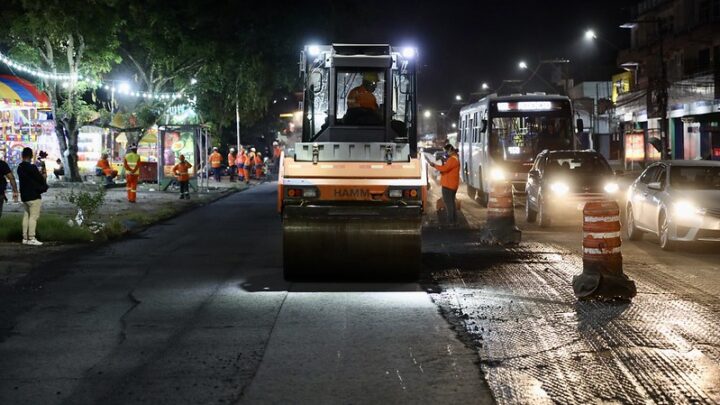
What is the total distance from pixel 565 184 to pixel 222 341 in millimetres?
14231

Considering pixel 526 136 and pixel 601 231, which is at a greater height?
pixel 526 136

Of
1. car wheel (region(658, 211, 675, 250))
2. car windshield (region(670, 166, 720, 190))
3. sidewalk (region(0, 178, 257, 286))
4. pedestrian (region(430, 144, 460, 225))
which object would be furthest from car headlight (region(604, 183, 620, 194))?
sidewalk (region(0, 178, 257, 286))

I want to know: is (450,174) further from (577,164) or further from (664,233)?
(664,233)

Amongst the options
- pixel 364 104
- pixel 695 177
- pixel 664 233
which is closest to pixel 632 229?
pixel 695 177

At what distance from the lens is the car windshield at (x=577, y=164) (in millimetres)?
22172

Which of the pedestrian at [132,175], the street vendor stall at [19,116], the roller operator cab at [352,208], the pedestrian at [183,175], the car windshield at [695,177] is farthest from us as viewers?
the street vendor stall at [19,116]

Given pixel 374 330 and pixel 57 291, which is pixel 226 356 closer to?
pixel 374 330

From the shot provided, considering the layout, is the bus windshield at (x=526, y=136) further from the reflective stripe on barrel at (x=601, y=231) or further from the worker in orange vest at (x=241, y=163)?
the worker in orange vest at (x=241, y=163)

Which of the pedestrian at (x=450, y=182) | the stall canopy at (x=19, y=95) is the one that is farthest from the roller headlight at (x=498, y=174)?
the stall canopy at (x=19, y=95)

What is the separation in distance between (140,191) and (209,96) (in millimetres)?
14156

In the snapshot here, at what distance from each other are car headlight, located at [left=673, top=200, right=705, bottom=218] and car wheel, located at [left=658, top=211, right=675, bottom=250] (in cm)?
35

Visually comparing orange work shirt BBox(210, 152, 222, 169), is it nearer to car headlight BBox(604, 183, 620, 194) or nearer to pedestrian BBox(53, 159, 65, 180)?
pedestrian BBox(53, 159, 65, 180)

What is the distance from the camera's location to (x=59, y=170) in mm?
42688

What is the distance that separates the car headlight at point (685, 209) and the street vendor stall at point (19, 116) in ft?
85.7
